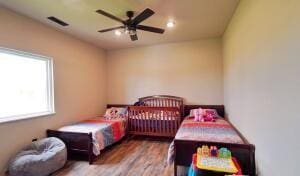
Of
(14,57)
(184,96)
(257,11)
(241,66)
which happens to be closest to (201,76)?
(184,96)

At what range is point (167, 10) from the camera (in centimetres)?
288

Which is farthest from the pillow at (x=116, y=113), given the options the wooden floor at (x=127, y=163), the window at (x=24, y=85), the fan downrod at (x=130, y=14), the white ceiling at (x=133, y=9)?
the fan downrod at (x=130, y=14)

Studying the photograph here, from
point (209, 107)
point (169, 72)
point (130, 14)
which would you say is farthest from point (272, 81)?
point (169, 72)

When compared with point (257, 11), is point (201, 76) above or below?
below

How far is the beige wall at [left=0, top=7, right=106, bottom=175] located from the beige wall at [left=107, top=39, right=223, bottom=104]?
19.0 inches

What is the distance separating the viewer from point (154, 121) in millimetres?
4328

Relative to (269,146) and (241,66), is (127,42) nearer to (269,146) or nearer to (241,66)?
(241,66)

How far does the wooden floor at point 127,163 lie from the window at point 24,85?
47.9 inches

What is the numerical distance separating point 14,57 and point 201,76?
406 cm

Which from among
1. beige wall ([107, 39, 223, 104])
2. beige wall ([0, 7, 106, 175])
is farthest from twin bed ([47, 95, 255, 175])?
beige wall ([0, 7, 106, 175])

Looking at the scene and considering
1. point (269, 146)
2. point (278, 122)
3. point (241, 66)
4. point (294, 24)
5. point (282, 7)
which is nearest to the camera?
point (294, 24)

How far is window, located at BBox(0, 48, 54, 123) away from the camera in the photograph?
113 inches

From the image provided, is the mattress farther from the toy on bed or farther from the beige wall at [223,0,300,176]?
the beige wall at [223,0,300,176]

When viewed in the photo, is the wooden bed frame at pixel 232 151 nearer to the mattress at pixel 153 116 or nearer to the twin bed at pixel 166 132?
the twin bed at pixel 166 132
